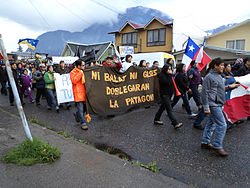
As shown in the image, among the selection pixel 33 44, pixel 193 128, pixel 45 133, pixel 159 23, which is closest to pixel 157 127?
pixel 193 128

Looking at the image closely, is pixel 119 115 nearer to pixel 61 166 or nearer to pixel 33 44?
pixel 61 166

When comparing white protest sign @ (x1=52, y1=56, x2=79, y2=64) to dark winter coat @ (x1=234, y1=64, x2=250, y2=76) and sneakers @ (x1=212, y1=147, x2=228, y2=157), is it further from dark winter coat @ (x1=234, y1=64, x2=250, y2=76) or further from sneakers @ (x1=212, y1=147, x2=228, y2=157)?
sneakers @ (x1=212, y1=147, x2=228, y2=157)

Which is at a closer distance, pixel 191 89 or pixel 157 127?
pixel 157 127

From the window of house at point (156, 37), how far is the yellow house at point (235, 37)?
6202mm

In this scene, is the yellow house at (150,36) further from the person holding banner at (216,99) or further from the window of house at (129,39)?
the person holding banner at (216,99)

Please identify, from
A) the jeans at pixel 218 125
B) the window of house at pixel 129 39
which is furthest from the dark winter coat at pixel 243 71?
the window of house at pixel 129 39

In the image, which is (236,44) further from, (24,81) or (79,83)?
(79,83)

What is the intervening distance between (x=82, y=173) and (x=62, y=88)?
5.25 metres

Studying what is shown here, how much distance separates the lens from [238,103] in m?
5.14

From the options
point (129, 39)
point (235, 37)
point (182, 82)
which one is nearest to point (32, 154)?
point (182, 82)

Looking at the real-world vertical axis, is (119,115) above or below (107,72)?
below

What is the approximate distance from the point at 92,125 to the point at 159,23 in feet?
83.4

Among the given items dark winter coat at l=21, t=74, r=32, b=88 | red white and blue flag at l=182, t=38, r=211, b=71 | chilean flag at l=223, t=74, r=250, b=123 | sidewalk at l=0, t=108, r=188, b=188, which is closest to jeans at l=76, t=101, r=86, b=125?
sidewalk at l=0, t=108, r=188, b=188

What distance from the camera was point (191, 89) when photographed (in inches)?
250
